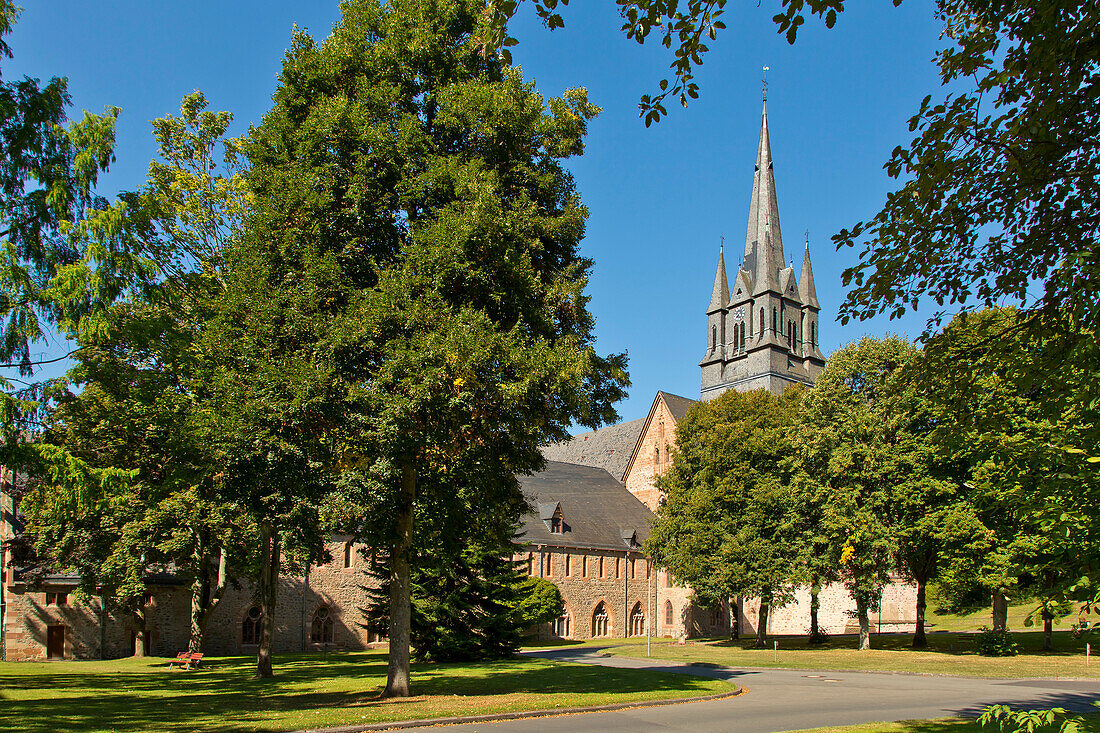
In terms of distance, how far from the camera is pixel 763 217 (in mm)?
71000

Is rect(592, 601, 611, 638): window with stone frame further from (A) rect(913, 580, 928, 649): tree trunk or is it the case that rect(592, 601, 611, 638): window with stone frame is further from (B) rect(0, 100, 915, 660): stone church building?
(A) rect(913, 580, 928, 649): tree trunk

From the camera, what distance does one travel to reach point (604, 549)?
51.7 meters

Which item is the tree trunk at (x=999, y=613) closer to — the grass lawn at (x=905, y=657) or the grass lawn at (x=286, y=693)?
the grass lawn at (x=905, y=657)

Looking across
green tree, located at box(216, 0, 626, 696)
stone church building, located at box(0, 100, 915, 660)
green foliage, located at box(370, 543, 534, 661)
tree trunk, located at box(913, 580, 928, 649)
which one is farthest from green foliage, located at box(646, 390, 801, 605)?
green tree, located at box(216, 0, 626, 696)

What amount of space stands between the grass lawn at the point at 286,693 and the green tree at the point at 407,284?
2.21 meters

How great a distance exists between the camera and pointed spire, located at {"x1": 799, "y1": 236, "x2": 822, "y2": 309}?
6975 cm

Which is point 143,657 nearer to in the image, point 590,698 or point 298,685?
point 298,685

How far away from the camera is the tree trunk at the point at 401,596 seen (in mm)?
16219

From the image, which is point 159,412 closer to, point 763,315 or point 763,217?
point 763,315

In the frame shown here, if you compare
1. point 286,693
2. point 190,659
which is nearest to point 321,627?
point 190,659

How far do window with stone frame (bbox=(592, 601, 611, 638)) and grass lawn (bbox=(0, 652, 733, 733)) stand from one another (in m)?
24.5

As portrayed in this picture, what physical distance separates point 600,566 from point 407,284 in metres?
39.9

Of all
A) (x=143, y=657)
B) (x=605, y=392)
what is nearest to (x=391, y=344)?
(x=605, y=392)

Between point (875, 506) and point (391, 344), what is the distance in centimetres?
2663
